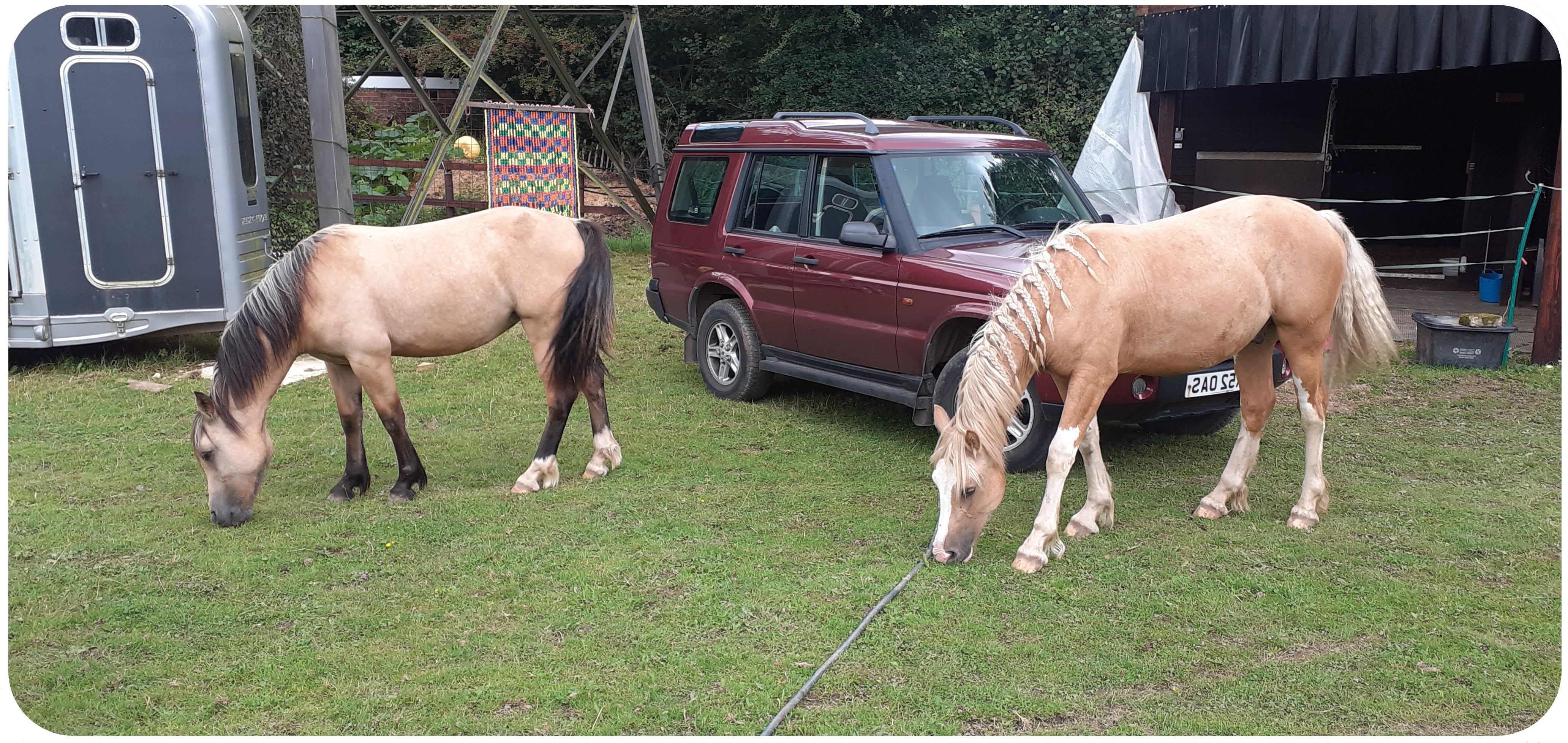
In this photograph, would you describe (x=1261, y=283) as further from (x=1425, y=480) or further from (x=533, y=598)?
(x=533, y=598)

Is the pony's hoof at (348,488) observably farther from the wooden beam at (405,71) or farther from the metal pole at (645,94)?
the metal pole at (645,94)

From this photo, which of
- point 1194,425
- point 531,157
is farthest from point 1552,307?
point 531,157

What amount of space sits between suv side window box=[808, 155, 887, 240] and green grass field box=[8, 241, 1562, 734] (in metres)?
1.43

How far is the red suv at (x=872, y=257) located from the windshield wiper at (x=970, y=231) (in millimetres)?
12

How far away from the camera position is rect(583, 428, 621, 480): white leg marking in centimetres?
583

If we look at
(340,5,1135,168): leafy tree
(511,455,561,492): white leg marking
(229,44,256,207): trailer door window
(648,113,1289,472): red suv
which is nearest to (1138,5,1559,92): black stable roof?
(648,113,1289,472): red suv

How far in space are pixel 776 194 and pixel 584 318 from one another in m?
2.09

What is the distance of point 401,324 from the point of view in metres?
5.25

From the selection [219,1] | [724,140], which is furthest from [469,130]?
[724,140]

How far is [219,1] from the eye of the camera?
8.41 metres

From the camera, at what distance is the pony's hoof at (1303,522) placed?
4820 mm

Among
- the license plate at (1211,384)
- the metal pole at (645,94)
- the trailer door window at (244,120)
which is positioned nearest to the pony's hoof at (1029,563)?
the license plate at (1211,384)

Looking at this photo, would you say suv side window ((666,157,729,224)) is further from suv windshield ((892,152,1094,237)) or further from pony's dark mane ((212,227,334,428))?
pony's dark mane ((212,227,334,428))

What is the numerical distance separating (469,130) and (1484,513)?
61.8ft
